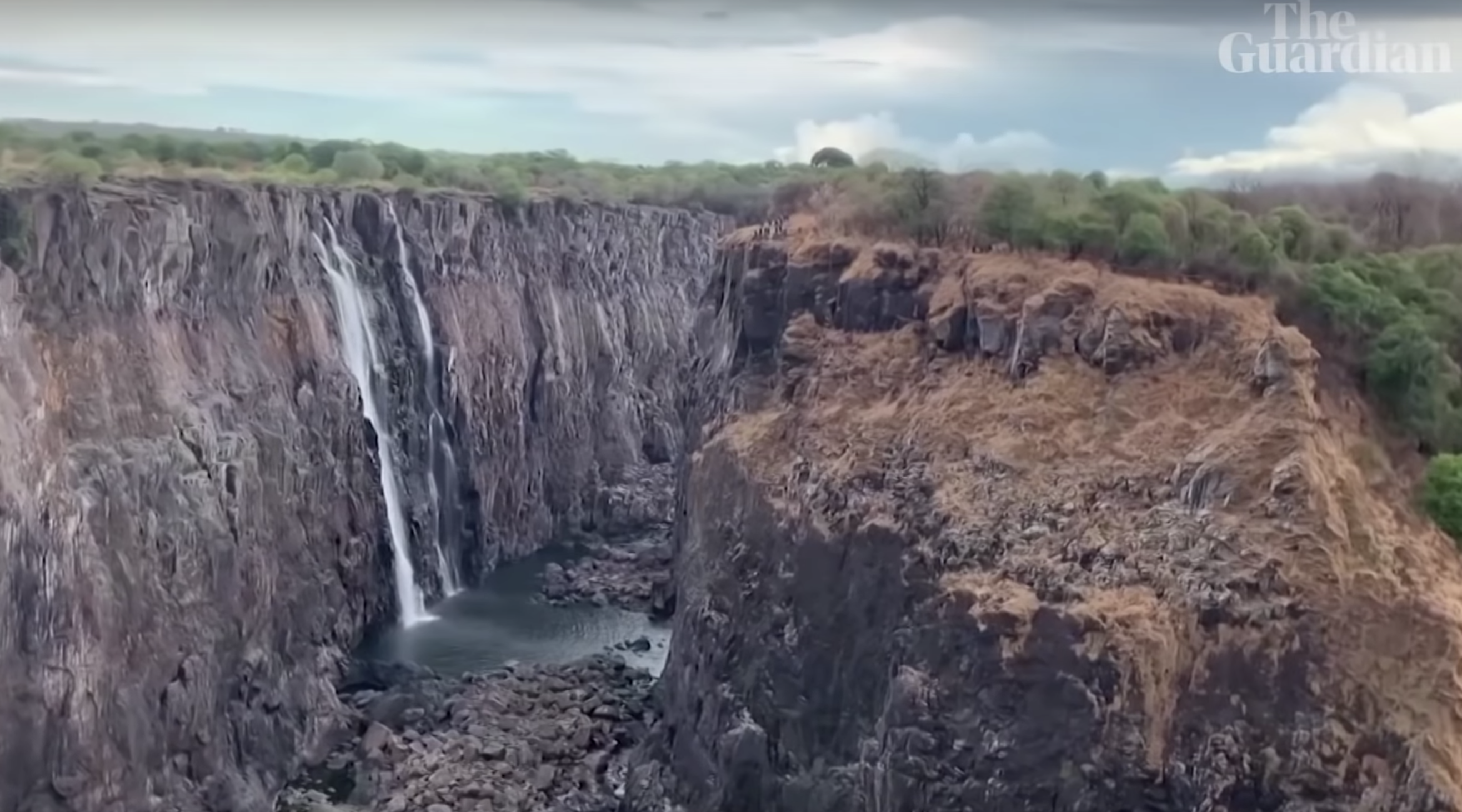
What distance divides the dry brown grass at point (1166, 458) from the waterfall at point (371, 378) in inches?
639

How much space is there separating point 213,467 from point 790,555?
1291 cm

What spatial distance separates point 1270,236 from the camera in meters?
25.5

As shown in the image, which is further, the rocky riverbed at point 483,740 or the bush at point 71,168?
the bush at point 71,168

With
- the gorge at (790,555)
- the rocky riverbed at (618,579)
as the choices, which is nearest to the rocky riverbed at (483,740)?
the gorge at (790,555)

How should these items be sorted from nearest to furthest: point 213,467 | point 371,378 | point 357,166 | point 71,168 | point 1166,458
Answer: point 1166,458
point 213,467
point 71,168
point 371,378
point 357,166

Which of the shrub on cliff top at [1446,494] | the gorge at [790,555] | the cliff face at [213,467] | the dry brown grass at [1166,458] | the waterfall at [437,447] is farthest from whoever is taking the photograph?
the waterfall at [437,447]

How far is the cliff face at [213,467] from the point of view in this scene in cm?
2598

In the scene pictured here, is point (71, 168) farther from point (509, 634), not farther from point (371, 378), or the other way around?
point (509, 634)

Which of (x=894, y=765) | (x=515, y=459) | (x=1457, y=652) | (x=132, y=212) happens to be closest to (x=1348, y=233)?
(x=1457, y=652)

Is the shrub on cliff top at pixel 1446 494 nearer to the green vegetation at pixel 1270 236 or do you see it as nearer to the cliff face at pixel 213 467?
the green vegetation at pixel 1270 236

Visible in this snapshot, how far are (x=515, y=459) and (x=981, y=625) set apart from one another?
29.9 m

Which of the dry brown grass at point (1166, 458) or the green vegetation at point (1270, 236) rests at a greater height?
the green vegetation at point (1270, 236)

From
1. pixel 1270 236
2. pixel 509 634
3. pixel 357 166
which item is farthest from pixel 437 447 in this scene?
pixel 1270 236

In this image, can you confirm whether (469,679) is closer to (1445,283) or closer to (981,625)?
(981,625)
